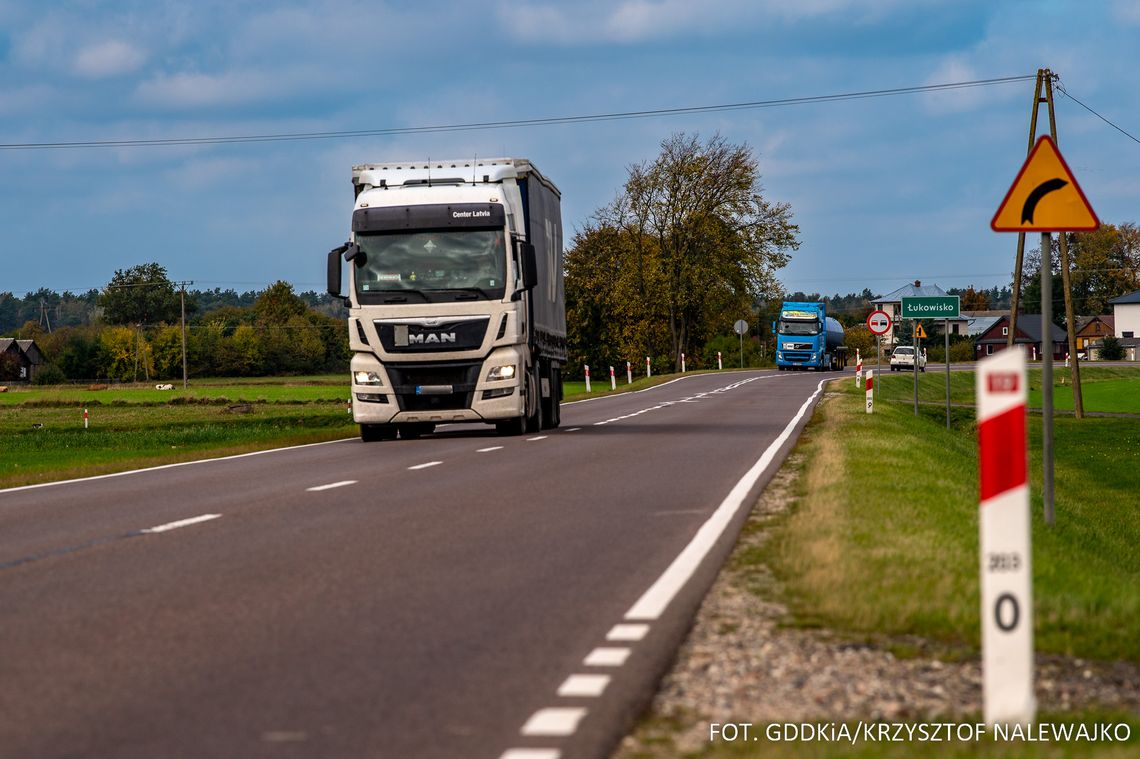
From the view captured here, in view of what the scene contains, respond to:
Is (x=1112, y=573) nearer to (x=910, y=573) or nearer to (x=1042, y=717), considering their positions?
(x=910, y=573)

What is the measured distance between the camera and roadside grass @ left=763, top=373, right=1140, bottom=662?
7.11 meters

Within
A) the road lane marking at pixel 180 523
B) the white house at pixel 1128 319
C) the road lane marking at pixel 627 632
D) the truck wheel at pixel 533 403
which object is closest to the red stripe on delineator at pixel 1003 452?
the road lane marking at pixel 627 632

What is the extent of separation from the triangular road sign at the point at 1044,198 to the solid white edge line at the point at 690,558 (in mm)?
3014

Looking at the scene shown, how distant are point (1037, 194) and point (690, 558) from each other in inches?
164

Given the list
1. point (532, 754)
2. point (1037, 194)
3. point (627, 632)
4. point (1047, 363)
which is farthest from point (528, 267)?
point (532, 754)

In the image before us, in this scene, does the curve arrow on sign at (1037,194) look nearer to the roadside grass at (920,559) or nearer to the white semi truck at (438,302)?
the roadside grass at (920,559)

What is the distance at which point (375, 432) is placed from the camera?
25094 mm

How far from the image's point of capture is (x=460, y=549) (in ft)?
32.7

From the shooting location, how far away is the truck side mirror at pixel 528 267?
74.1 feet

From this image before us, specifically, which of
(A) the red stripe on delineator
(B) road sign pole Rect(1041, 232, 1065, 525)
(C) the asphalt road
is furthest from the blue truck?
(A) the red stripe on delineator

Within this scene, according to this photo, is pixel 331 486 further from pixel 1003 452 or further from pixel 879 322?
pixel 879 322

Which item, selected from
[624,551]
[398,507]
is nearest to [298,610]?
[624,551]

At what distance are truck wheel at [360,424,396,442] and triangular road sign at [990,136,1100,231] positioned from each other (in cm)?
1439

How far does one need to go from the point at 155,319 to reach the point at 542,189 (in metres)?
169
